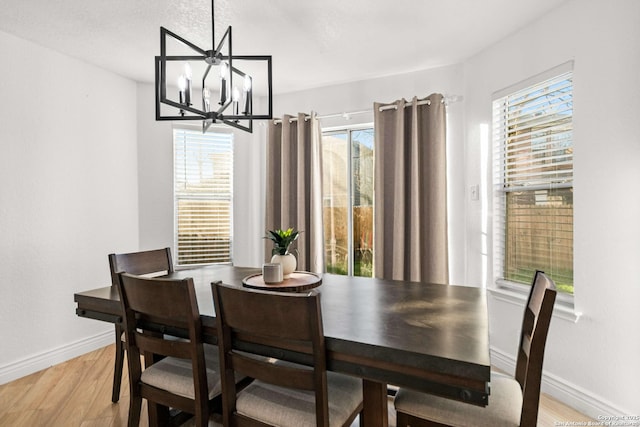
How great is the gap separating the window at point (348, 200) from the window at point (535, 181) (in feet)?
3.96

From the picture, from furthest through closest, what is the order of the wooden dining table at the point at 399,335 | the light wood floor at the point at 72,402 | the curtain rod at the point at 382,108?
the curtain rod at the point at 382,108, the light wood floor at the point at 72,402, the wooden dining table at the point at 399,335

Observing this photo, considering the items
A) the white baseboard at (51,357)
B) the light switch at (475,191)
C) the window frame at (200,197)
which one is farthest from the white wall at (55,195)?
the light switch at (475,191)

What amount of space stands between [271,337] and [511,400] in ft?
3.08

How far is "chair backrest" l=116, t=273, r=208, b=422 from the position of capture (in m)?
1.47

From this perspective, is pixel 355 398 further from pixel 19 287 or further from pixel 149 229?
pixel 149 229

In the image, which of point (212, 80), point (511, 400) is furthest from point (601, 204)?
point (212, 80)

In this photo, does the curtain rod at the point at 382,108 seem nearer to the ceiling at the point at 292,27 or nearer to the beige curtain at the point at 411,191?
the beige curtain at the point at 411,191

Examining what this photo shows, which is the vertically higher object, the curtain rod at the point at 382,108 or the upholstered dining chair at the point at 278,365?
the curtain rod at the point at 382,108

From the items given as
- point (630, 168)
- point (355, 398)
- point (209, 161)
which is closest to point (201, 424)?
point (355, 398)

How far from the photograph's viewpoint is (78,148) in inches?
125

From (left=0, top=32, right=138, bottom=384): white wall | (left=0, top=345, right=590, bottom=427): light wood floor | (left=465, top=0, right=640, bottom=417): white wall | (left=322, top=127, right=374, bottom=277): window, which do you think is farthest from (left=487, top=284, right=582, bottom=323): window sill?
(left=0, top=32, right=138, bottom=384): white wall

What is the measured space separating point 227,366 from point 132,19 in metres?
2.34

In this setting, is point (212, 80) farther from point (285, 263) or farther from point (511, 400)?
point (511, 400)

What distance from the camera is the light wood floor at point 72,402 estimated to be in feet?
7.07
